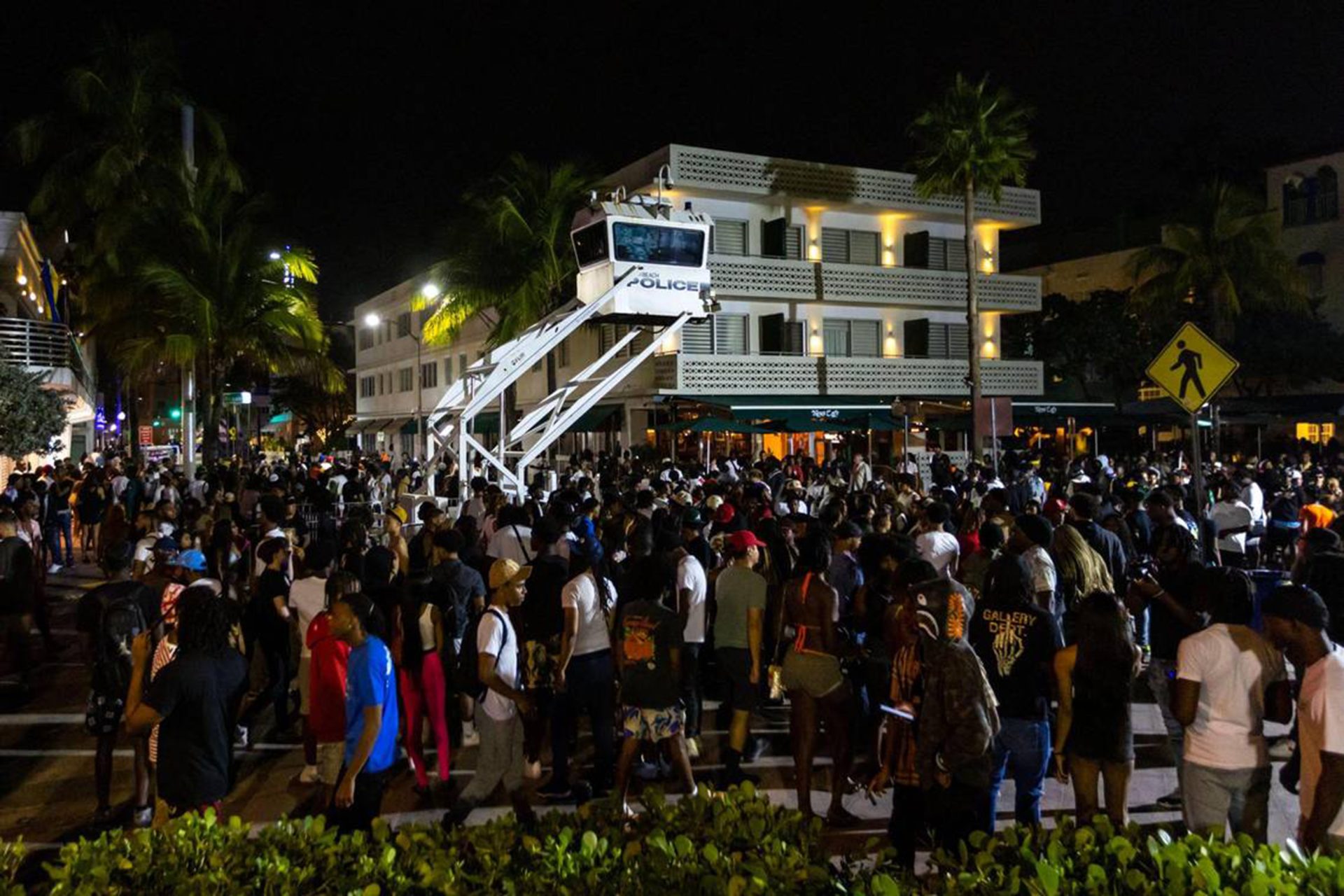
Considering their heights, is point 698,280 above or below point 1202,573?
above

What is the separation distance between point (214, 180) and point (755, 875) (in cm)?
2793

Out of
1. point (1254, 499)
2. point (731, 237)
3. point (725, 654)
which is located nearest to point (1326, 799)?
point (725, 654)

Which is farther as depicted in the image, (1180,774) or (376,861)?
(1180,774)

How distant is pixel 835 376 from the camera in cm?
3428

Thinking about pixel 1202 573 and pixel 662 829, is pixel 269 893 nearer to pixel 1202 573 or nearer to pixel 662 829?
pixel 662 829

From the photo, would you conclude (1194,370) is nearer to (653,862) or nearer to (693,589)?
(693,589)

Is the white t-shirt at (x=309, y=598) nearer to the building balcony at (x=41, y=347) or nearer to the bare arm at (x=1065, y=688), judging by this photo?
the bare arm at (x=1065, y=688)

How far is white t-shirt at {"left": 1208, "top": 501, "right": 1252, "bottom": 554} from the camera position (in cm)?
1213

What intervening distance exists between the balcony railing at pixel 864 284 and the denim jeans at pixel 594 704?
25.1 metres

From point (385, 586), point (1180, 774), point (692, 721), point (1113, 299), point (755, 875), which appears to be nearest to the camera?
point (755, 875)

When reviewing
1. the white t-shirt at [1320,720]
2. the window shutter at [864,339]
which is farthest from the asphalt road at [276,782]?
the window shutter at [864,339]

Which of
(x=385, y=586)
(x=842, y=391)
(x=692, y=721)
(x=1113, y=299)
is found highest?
(x=1113, y=299)

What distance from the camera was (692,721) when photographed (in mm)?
8070

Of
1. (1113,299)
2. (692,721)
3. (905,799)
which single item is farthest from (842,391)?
(905,799)
